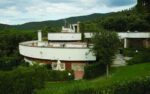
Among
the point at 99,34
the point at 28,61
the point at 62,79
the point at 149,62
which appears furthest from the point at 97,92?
the point at 28,61

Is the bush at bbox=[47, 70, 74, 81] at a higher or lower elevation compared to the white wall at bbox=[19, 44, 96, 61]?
lower

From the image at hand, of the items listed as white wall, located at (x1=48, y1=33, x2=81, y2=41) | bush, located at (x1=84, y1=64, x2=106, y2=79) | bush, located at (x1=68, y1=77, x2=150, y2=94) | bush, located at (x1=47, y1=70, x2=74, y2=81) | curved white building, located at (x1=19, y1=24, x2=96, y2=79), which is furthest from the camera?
white wall, located at (x1=48, y1=33, x2=81, y2=41)

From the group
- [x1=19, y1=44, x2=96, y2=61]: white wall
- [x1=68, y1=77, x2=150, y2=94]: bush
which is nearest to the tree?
[x1=19, y1=44, x2=96, y2=61]: white wall

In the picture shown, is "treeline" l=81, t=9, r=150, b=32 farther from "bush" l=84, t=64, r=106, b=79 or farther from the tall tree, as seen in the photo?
"bush" l=84, t=64, r=106, b=79

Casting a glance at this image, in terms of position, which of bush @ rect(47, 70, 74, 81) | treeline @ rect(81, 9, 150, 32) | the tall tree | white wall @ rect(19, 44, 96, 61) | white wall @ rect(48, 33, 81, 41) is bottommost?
bush @ rect(47, 70, 74, 81)

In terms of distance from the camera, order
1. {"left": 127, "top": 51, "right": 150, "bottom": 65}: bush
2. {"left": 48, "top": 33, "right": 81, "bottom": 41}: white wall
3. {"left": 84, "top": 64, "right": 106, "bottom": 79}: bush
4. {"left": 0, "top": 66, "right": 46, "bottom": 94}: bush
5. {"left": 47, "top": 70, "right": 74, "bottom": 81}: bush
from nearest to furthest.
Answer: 1. {"left": 0, "top": 66, "right": 46, "bottom": 94}: bush
2. {"left": 47, "top": 70, "right": 74, "bottom": 81}: bush
3. {"left": 84, "top": 64, "right": 106, "bottom": 79}: bush
4. {"left": 127, "top": 51, "right": 150, "bottom": 65}: bush
5. {"left": 48, "top": 33, "right": 81, "bottom": 41}: white wall

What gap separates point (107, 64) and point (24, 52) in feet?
54.1

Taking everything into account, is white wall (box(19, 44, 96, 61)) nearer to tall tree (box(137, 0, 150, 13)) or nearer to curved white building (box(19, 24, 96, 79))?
curved white building (box(19, 24, 96, 79))

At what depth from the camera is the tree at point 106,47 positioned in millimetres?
46500

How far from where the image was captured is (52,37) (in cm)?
7488

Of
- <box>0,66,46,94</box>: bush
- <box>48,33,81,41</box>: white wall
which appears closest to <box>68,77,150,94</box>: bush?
<box>0,66,46,94</box>: bush

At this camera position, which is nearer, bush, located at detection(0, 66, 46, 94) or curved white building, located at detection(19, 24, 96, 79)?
bush, located at detection(0, 66, 46, 94)

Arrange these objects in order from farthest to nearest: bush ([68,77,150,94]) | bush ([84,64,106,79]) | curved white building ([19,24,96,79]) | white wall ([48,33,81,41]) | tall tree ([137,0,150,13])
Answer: white wall ([48,33,81,41])
curved white building ([19,24,96,79])
tall tree ([137,0,150,13])
bush ([84,64,106,79])
bush ([68,77,150,94])

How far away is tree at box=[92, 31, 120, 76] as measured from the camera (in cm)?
4650
